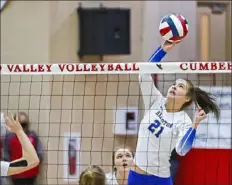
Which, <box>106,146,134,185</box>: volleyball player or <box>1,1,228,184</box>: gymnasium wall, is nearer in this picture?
<box>106,146,134,185</box>: volleyball player

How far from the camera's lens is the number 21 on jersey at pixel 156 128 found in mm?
4953

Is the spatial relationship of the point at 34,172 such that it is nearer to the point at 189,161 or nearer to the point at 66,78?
the point at 66,78

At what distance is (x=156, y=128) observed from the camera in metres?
4.96

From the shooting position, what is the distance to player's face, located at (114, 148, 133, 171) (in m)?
5.21

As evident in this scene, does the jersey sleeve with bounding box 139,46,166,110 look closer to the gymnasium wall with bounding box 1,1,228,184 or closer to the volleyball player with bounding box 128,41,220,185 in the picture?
the volleyball player with bounding box 128,41,220,185

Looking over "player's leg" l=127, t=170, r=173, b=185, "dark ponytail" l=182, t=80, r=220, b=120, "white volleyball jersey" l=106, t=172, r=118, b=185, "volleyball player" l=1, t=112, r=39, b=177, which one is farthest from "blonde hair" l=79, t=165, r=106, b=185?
"dark ponytail" l=182, t=80, r=220, b=120

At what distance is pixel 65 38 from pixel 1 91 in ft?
3.84

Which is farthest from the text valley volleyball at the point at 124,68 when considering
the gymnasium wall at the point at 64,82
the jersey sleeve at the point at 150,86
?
the gymnasium wall at the point at 64,82

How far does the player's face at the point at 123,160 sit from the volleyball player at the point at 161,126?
181 mm

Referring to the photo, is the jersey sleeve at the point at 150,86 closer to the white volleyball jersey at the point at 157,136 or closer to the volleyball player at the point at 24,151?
the white volleyball jersey at the point at 157,136

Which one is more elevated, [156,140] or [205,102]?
[205,102]

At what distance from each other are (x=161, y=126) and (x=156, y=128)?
40mm

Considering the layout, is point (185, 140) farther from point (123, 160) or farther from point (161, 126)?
point (123, 160)

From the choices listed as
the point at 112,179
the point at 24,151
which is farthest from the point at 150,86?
the point at 24,151
